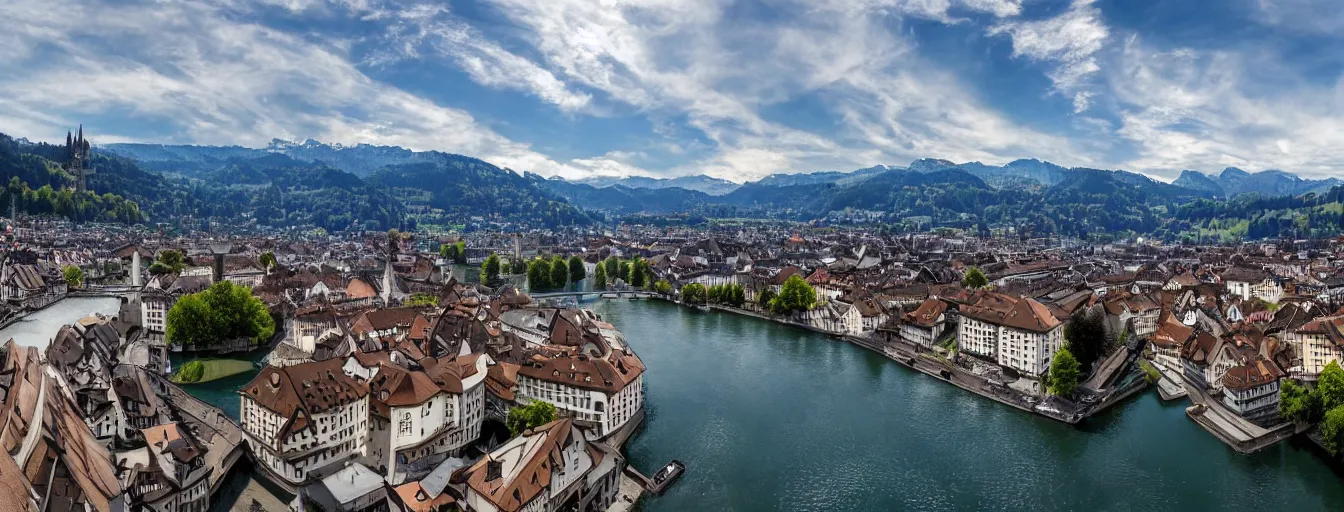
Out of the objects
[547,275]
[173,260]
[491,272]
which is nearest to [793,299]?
[547,275]

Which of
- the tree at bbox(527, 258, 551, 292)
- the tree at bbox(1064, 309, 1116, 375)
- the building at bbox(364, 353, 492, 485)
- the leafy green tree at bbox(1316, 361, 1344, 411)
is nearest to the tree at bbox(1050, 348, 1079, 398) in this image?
the tree at bbox(1064, 309, 1116, 375)

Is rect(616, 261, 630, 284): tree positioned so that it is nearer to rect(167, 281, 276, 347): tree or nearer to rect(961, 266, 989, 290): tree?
rect(961, 266, 989, 290): tree

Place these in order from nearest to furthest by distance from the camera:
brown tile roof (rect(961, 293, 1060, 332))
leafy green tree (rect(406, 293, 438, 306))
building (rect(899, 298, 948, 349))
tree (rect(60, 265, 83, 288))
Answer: brown tile roof (rect(961, 293, 1060, 332)) → building (rect(899, 298, 948, 349)) → leafy green tree (rect(406, 293, 438, 306)) → tree (rect(60, 265, 83, 288))

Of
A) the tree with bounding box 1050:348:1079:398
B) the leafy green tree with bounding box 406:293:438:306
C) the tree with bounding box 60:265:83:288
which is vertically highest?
the tree with bounding box 60:265:83:288

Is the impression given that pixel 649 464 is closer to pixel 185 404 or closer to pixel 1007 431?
pixel 1007 431

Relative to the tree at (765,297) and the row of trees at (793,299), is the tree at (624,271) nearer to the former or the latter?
the tree at (765,297)

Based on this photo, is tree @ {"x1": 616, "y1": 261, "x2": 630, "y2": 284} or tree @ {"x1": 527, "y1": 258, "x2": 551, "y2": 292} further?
tree @ {"x1": 616, "y1": 261, "x2": 630, "y2": 284}
